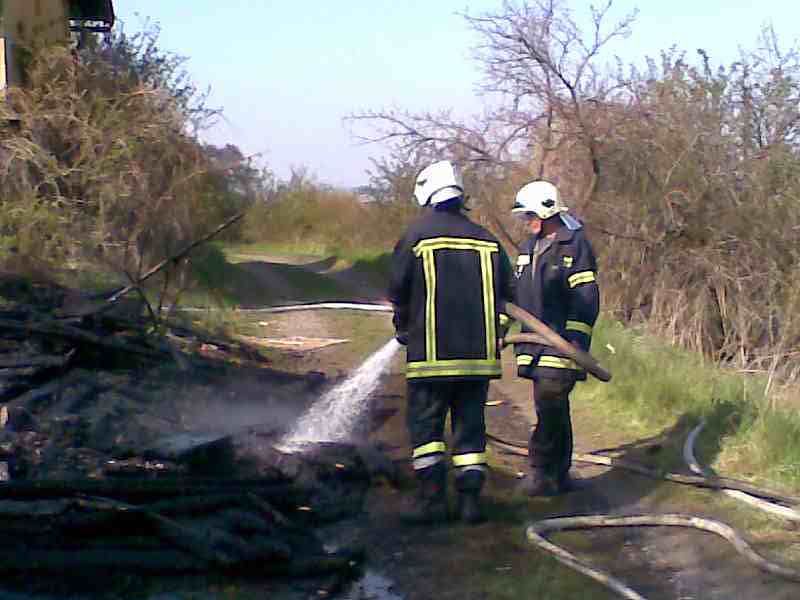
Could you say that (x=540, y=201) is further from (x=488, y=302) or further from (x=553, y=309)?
(x=488, y=302)

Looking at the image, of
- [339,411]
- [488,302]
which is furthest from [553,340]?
[339,411]

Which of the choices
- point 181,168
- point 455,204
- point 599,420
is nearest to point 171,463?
point 455,204

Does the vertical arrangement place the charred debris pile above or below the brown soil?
above

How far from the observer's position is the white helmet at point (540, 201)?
21.0 ft

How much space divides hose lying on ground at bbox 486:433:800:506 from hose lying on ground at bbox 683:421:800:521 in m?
0.04

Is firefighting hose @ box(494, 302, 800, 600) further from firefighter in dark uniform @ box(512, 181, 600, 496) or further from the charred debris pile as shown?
the charred debris pile

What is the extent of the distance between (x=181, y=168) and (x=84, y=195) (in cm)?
151

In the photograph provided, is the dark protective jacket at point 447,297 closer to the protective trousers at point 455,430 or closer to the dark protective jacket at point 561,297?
the protective trousers at point 455,430

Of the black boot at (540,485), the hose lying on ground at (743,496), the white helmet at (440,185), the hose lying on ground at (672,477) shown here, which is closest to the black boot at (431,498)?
the black boot at (540,485)

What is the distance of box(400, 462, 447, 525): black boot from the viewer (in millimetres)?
5930

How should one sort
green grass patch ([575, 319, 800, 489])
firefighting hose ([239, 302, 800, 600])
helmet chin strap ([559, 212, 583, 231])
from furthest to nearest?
green grass patch ([575, 319, 800, 489])
helmet chin strap ([559, 212, 583, 231])
firefighting hose ([239, 302, 800, 600])

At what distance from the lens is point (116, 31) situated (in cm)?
2038

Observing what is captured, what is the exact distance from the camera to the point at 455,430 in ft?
19.7

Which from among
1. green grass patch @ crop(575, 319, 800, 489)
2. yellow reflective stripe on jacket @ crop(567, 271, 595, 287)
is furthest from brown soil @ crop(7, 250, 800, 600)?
yellow reflective stripe on jacket @ crop(567, 271, 595, 287)
